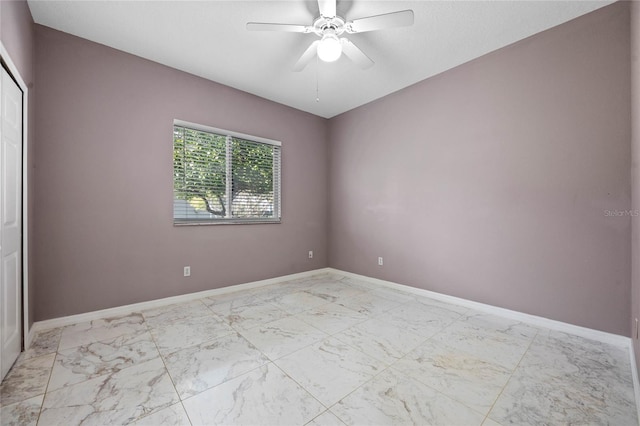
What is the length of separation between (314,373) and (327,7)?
8.81 ft

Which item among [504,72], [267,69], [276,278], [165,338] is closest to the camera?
[165,338]

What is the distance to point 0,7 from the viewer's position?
1.64 m

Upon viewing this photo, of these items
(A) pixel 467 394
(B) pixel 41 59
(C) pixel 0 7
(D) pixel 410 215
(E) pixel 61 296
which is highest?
(B) pixel 41 59

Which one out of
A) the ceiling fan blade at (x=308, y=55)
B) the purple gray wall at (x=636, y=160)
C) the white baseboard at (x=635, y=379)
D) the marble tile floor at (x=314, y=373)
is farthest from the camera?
the ceiling fan blade at (x=308, y=55)

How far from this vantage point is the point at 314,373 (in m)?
1.80

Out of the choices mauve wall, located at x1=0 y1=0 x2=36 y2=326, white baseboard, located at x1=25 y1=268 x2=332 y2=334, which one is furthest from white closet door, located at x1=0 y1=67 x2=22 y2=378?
white baseboard, located at x1=25 y1=268 x2=332 y2=334

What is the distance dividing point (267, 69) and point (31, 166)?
2.49 metres

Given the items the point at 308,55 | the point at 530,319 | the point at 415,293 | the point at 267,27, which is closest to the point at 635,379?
the point at 530,319

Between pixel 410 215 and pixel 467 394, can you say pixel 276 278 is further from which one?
pixel 467 394

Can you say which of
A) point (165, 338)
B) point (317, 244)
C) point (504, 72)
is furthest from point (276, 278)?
point (504, 72)

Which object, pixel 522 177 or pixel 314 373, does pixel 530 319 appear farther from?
pixel 314 373

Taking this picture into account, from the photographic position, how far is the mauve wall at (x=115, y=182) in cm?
250

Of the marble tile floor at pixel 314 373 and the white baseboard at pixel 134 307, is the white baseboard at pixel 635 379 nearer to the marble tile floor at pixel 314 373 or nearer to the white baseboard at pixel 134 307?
the marble tile floor at pixel 314 373

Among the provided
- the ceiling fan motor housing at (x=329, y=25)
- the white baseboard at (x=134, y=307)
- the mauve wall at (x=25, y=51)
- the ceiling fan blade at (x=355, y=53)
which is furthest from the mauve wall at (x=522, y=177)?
the mauve wall at (x=25, y=51)
